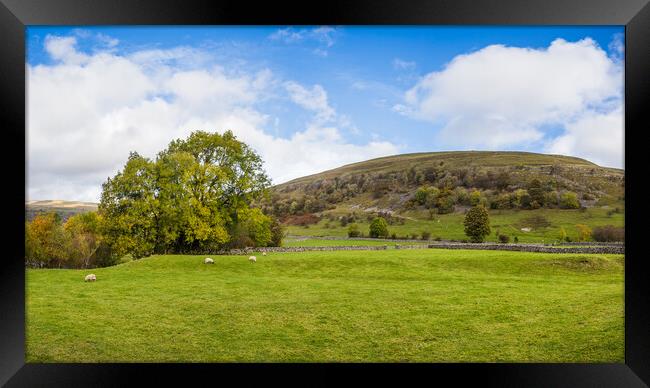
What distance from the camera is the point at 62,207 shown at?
7.32 m

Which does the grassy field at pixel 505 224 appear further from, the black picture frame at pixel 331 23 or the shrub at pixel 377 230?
the black picture frame at pixel 331 23

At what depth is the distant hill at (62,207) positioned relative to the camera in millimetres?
6207

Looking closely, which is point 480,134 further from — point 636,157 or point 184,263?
point 184,263

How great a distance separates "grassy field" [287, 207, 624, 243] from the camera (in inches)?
677

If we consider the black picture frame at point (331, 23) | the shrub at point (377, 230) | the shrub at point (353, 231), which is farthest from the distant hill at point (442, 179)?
the black picture frame at point (331, 23)

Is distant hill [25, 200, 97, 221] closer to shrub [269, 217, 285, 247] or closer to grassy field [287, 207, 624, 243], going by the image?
shrub [269, 217, 285, 247]

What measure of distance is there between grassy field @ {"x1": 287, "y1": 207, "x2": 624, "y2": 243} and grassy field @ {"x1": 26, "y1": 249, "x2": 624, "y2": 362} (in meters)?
9.00

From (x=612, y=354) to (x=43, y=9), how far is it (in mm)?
6362

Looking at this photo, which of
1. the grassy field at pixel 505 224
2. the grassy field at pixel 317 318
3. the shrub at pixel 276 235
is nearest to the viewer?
the grassy field at pixel 317 318

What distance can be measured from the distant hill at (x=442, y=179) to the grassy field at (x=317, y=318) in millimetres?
11456

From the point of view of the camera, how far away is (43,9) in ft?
10.5

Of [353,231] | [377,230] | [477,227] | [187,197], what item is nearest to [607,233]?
[477,227]

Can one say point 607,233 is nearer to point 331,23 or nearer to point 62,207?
point 331,23

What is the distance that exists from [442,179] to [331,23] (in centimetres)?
2925
